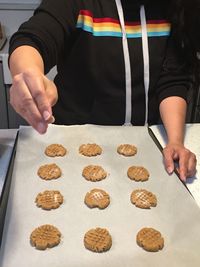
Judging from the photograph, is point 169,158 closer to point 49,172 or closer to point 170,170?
point 170,170

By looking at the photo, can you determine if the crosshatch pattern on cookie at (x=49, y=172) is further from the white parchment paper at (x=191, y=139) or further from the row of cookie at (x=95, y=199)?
the white parchment paper at (x=191, y=139)

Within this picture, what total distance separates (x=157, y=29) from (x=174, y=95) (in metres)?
0.21

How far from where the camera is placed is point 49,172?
2.89ft

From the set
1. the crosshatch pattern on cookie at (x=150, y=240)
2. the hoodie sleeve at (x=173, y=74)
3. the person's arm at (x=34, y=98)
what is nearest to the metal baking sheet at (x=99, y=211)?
the crosshatch pattern on cookie at (x=150, y=240)

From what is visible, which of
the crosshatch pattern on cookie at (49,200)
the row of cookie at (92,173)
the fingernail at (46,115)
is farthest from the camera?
the row of cookie at (92,173)

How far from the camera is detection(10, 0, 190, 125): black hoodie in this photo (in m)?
1.01

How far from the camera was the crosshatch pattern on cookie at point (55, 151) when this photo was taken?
96 cm

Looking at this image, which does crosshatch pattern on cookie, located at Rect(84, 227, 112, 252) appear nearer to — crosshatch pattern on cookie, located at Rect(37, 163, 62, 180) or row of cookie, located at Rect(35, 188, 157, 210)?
row of cookie, located at Rect(35, 188, 157, 210)

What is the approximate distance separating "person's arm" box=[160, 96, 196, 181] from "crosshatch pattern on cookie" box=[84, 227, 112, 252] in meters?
0.27

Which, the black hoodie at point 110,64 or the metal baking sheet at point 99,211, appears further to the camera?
the black hoodie at point 110,64

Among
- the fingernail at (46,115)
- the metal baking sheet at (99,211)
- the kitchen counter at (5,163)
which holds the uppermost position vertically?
the fingernail at (46,115)

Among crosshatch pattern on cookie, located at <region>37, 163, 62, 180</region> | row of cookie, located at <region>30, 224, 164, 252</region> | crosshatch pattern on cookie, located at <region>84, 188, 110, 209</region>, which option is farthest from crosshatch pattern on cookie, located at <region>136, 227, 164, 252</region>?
crosshatch pattern on cookie, located at <region>37, 163, 62, 180</region>

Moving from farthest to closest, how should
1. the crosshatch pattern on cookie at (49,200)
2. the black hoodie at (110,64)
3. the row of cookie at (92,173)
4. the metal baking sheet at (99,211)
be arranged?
the black hoodie at (110,64) → the row of cookie at (92,173) → the crosshatch pattern on cookie at (49,200) → the metal baking sheet at (99,211)

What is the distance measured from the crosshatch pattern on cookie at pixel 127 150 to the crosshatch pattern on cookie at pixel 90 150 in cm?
6
